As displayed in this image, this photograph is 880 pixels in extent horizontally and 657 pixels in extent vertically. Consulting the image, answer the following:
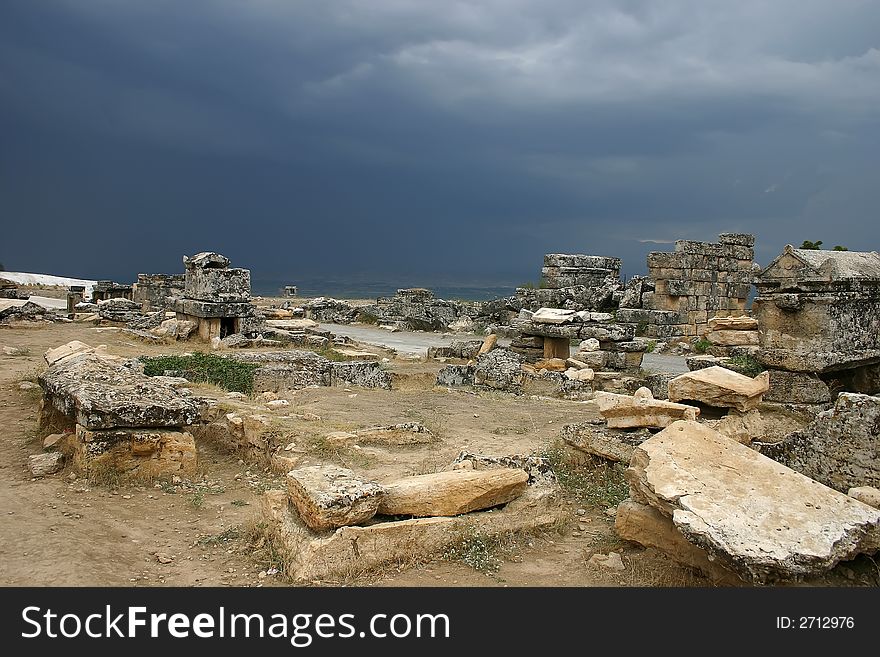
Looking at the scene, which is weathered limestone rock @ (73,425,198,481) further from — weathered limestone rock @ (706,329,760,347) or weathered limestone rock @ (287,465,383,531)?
weathered limestone rock @ (706,329,760,347)

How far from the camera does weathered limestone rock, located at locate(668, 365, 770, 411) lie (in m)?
6.41

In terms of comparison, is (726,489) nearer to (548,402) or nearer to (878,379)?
(878,379)

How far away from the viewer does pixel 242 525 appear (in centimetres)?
512

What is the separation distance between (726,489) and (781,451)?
1.17 metres

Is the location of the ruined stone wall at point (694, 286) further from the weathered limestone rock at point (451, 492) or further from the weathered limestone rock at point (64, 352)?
the weathered limestone rock at point (451, 492)

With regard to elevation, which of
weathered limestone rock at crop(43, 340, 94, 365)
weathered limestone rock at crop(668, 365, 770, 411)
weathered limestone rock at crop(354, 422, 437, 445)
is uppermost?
weathered limestone rock at crop(43, 340, 94, 365)

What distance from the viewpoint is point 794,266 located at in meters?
7.37

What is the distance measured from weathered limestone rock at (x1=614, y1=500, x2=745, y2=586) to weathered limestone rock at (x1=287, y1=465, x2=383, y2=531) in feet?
5.25

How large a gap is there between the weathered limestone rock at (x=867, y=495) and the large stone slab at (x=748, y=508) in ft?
0.80

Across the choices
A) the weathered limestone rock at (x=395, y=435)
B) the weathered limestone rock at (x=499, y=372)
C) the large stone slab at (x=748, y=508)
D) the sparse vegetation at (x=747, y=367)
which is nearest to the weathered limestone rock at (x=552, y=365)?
the weathered limestone rock at (x=499, y=372)

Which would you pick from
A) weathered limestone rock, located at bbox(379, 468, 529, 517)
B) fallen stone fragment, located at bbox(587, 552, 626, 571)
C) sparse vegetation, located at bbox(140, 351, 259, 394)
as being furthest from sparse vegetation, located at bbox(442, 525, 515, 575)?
sparse vegetation, located at bbox(140, 351, 259, 394)

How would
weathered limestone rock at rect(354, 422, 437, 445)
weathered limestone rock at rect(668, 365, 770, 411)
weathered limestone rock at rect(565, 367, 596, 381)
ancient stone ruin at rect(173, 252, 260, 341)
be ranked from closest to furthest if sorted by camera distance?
weathered limestone rock at rect(668, 365, 770, 411)
weathered limestone rock at rect(354, 422, 437, 445)
weathered limestone rock at rect(565, 367, 596, 381)
ancient stone ruin at rect(173, 252, 260, 341)

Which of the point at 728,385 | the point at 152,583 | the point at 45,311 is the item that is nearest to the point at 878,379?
the point at 728,385

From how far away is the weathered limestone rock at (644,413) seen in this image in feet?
19.9
